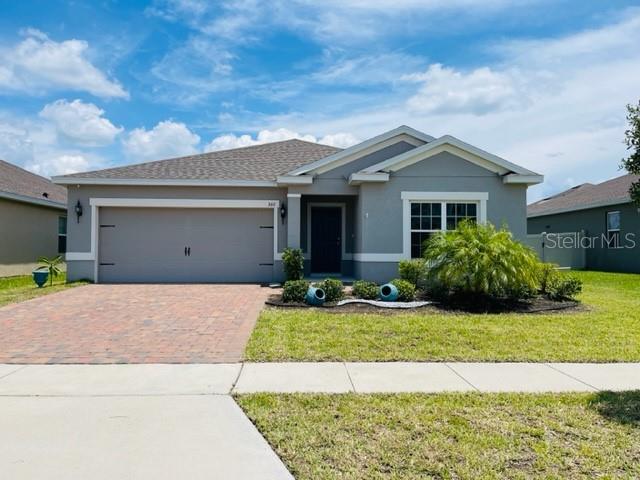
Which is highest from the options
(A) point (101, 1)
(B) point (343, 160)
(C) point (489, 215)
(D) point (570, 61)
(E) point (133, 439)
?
(A) point (101, 1)

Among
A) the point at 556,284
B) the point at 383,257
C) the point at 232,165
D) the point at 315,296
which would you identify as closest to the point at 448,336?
the point at 315,296

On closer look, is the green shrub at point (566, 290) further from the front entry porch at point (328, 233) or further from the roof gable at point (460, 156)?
the front entry porch at point (328, 233)

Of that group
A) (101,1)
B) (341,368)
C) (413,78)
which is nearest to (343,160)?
(413,78)

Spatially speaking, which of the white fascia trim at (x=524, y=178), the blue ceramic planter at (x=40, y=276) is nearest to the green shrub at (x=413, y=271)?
the white fascia trim at (x=524, y=178)

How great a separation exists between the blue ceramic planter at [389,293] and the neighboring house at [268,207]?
2.96m

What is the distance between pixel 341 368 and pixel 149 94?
14891mm

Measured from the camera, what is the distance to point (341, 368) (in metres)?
6.13

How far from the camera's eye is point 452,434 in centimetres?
407

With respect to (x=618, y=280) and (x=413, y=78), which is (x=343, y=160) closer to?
(x=413, y=78)

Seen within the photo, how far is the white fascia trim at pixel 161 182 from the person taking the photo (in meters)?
15.1

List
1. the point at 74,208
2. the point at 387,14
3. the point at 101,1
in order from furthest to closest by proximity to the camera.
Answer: the point at 74,208 → the point at 387,14 → the point at 101,1

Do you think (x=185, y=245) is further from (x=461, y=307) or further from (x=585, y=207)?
(x=585, y=207)

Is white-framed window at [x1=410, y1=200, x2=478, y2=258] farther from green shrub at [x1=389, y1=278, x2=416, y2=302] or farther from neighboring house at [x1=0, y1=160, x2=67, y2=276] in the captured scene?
neighboring house at [x1=0, y1=160, x2=67, y2=276]

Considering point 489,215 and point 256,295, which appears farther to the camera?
point 489,215
